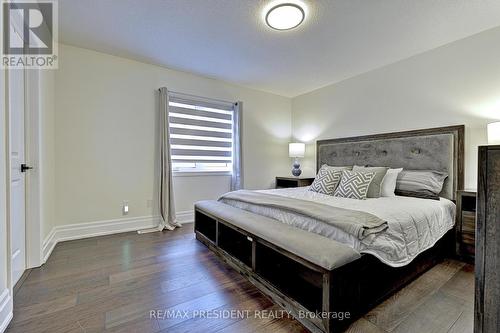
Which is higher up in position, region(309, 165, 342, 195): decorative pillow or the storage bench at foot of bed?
region(309, 165, 342, 195): decorative pillow

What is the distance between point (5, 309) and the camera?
1.31m

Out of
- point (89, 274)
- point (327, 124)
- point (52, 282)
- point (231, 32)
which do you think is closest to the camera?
point (52, 282)

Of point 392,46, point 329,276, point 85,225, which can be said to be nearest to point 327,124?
point 392,46

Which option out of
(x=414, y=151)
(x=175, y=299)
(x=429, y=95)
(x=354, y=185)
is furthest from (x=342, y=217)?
(x=429, y=95)

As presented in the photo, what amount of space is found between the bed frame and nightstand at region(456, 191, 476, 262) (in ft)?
0.31

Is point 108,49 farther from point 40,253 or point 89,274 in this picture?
point 89,274

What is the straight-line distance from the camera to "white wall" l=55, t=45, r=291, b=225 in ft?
9.27

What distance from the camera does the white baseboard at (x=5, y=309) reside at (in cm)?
127

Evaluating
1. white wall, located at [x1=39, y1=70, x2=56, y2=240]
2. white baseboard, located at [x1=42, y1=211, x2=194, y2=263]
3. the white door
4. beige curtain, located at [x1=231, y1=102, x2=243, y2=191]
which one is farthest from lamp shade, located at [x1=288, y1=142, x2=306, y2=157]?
the white door

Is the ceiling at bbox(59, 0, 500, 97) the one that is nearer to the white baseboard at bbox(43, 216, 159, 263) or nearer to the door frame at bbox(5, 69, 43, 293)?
the door frame at bbox(5, 69, 43, 293)

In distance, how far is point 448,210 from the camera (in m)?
2.33

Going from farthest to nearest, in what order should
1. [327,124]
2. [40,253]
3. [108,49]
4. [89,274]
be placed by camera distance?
[327,124] < [108,49] < [40,253] < [89,274]

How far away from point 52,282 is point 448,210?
3647 millimetres

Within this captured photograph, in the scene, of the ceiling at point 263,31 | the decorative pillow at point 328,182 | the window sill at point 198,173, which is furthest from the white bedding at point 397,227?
the ceiling at point 263,31
